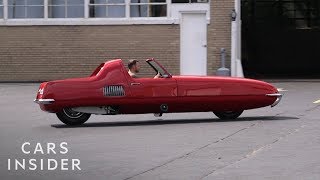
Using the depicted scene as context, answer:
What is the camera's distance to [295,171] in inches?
331

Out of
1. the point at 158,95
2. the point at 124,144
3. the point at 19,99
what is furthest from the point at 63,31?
the point at 124,144

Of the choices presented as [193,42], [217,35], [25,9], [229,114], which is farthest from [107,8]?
[229,114]

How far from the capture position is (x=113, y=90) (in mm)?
13484

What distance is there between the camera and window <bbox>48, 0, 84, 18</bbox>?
86.4ft

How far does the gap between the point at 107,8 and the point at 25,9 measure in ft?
9.78

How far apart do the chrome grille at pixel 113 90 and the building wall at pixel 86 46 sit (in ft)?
40.0

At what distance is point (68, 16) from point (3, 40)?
246 centimetres

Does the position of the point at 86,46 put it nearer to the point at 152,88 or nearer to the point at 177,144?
the point at 152,88

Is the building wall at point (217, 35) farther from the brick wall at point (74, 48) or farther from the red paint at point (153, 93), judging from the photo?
the red paint at point (153, 93)

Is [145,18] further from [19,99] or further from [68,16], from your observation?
[19,99]

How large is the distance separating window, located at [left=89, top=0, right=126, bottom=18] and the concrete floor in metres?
10.1

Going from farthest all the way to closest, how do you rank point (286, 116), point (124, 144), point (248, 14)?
point (248, 14) → point (286, 116) → point (124, 144)

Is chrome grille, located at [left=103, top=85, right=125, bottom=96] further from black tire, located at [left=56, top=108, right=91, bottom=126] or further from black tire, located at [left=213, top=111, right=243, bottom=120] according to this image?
black tire, located at [left=213, top=111, right=243, bottom=120]

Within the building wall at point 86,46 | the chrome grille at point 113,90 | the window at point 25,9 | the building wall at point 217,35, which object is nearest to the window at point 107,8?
the building wall at point 86,46
